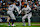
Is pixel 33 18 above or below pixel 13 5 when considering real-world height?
below

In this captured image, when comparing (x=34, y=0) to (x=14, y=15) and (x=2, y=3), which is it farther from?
(x=2, y=3)

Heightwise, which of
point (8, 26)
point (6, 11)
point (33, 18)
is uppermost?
point (6, 11)

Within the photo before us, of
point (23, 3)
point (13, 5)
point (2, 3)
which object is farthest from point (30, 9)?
point (2, 3)

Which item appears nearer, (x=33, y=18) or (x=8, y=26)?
(x=8, y=26)

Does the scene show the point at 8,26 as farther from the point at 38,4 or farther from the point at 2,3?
the point at 38,4

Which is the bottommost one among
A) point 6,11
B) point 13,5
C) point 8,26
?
point 8,26

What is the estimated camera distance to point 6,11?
13.4 feet

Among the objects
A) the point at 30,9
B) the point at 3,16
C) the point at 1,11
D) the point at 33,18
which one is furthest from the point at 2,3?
the point at 33,18

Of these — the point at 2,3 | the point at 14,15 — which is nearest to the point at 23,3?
the point at 14,15

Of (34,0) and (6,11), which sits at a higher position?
(34,0)

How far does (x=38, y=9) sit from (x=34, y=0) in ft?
1.70

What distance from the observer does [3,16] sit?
4121 millimetres

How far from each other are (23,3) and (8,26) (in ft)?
4.52

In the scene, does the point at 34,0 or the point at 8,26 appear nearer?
the point at 8,26
